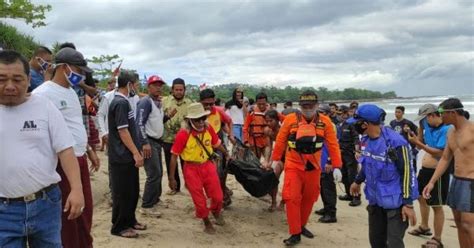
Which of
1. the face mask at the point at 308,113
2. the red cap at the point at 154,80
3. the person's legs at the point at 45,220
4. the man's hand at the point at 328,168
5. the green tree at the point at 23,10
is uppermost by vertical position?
the green tree at the point at 23,10

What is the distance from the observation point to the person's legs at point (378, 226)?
450 cm

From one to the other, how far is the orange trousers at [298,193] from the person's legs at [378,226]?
1.26 m

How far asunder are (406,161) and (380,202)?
0.49 meters

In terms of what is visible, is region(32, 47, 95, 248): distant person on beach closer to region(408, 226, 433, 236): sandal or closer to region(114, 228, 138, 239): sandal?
region(114, 228, 138, 239): sandal

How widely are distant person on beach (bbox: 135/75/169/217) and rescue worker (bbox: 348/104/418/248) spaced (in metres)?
2.93

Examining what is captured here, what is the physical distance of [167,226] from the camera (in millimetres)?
5848

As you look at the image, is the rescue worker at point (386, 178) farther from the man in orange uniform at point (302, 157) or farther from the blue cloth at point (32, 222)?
the blue cloth at point (32, 222)

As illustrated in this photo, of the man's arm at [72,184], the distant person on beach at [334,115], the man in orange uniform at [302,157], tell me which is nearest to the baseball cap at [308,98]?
the man in orange uniform at [302,157]

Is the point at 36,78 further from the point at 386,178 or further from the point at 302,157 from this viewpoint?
the point at 386,178

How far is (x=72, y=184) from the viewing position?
9.15 feet

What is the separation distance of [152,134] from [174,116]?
0.60m

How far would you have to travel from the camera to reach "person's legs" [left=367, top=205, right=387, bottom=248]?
450 centimetres

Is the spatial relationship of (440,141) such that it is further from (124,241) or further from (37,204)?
(37,204)

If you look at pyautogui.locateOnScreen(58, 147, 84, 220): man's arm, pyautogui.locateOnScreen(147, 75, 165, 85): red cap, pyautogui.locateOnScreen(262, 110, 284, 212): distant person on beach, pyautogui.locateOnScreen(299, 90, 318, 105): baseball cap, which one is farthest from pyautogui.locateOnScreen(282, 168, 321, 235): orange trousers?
pyautogui.locateOnScreen(58, 147, 84, 220): man's arm
